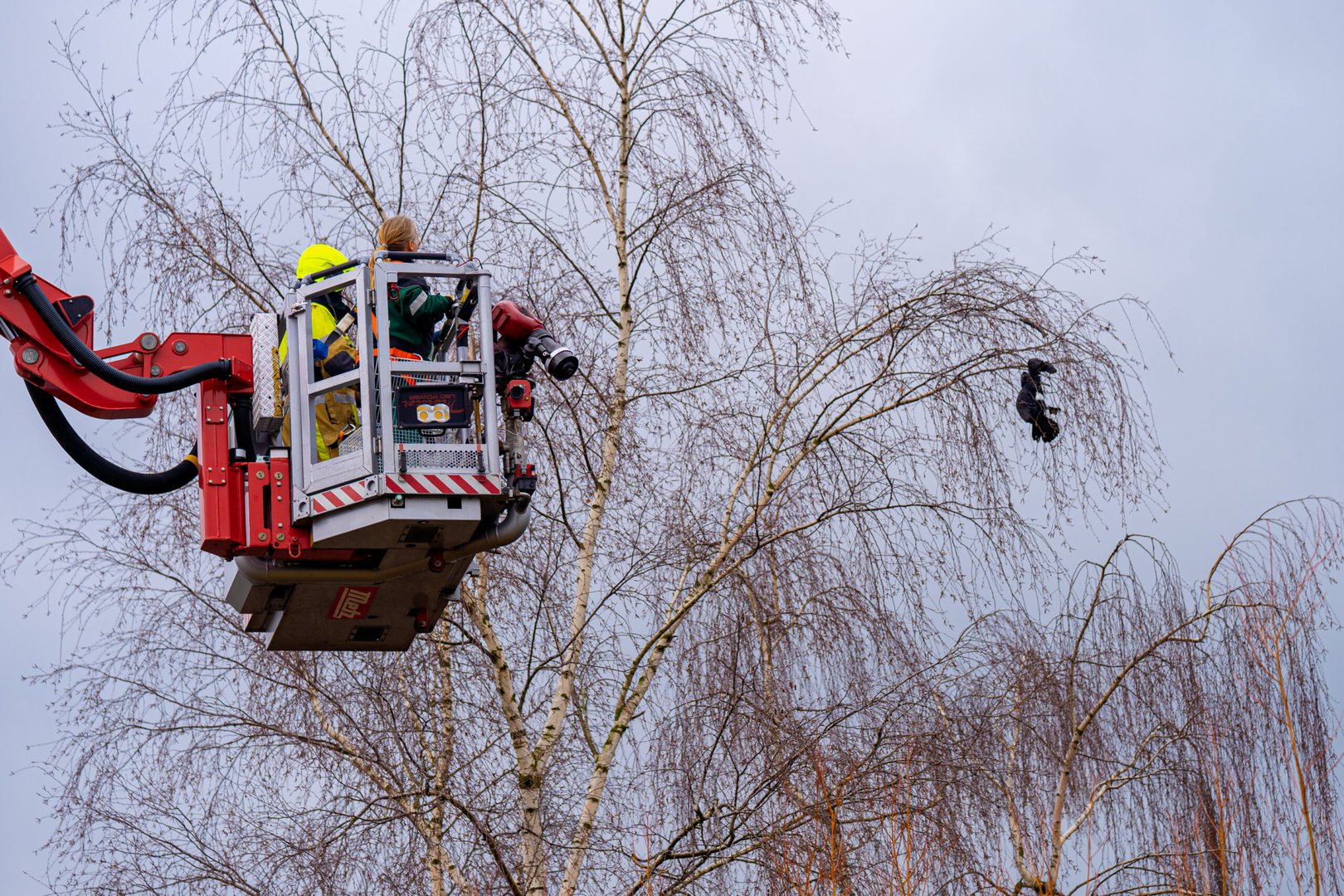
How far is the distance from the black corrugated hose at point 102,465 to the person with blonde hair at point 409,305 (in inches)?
47.4

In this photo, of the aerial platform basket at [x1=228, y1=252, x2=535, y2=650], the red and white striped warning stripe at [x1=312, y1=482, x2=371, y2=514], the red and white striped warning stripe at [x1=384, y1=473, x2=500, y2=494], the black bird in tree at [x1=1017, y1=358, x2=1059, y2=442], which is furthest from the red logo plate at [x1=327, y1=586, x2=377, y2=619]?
the black bird in tree at [x1=1017, y1=358, x2=1059, y2=442]

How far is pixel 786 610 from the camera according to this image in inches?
450

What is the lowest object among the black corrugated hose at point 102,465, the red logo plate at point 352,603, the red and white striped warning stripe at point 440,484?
the red logo plate at point 352,603

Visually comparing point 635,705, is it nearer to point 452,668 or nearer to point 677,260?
point 452,668

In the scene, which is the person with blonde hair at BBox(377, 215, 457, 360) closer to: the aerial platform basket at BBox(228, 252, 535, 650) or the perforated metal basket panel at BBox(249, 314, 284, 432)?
the aerial platform basket at BBox(228, 252, 535, 650)

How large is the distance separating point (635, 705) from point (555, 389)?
6.43 ft

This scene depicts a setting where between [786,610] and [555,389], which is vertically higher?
[555,389]

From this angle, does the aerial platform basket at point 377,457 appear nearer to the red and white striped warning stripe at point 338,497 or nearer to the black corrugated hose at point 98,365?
the red and white striped warning stripe at point 338,497

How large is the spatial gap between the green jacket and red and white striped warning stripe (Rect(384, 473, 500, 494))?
69 centimetres

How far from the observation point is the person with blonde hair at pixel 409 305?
29.8 ft

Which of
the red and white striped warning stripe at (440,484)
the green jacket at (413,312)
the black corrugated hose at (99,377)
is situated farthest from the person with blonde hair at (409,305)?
the black corrugated hose at (99,377)

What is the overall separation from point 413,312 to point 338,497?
3.02 ft

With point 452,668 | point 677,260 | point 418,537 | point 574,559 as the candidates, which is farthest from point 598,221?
point 418,537

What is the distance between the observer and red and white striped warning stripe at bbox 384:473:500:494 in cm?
880
